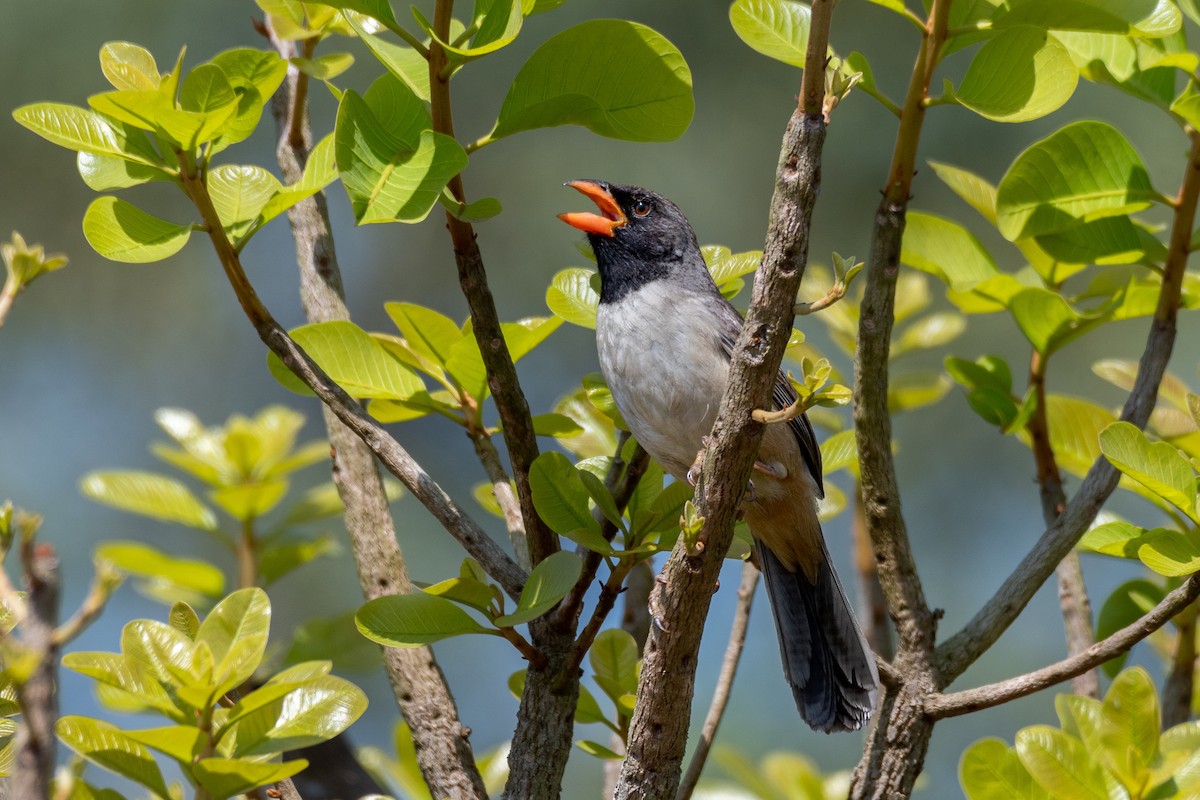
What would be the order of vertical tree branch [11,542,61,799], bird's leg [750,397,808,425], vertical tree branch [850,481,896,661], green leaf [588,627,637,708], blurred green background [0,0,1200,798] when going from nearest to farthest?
vertical tree branch [11,542,61,799], bird's leg [750,397,808,425], green leaf [588,627,637,708], vertical tree branch [850,481,896,661], blurred green background [0,0,1200,798]

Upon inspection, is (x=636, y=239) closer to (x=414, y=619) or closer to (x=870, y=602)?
(x=870, y=602)

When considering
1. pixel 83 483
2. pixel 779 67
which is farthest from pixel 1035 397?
pixel 779 67

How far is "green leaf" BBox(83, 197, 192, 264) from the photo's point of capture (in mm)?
2465

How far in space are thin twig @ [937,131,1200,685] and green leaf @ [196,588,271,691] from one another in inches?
64.0

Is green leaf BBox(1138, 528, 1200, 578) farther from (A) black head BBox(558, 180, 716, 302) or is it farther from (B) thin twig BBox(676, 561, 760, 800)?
(A) black head BBox(558, 180, 716, 302)

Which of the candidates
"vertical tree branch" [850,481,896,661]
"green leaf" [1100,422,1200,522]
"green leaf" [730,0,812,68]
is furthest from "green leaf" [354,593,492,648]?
"vertical tree branch" [850,481,896,661]

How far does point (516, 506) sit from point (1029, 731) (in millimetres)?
1250

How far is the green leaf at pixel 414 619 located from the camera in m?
2.45

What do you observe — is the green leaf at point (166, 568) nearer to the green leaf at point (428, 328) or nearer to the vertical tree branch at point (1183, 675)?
the green leaf at point (428, 328)

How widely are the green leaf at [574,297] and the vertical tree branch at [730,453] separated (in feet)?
3.12

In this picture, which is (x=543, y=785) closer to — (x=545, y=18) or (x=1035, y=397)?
(x=1035, y=397)

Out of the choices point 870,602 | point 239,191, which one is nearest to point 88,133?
point 239,191

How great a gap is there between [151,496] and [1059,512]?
7.90 feet

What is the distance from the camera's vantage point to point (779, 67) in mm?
8773
